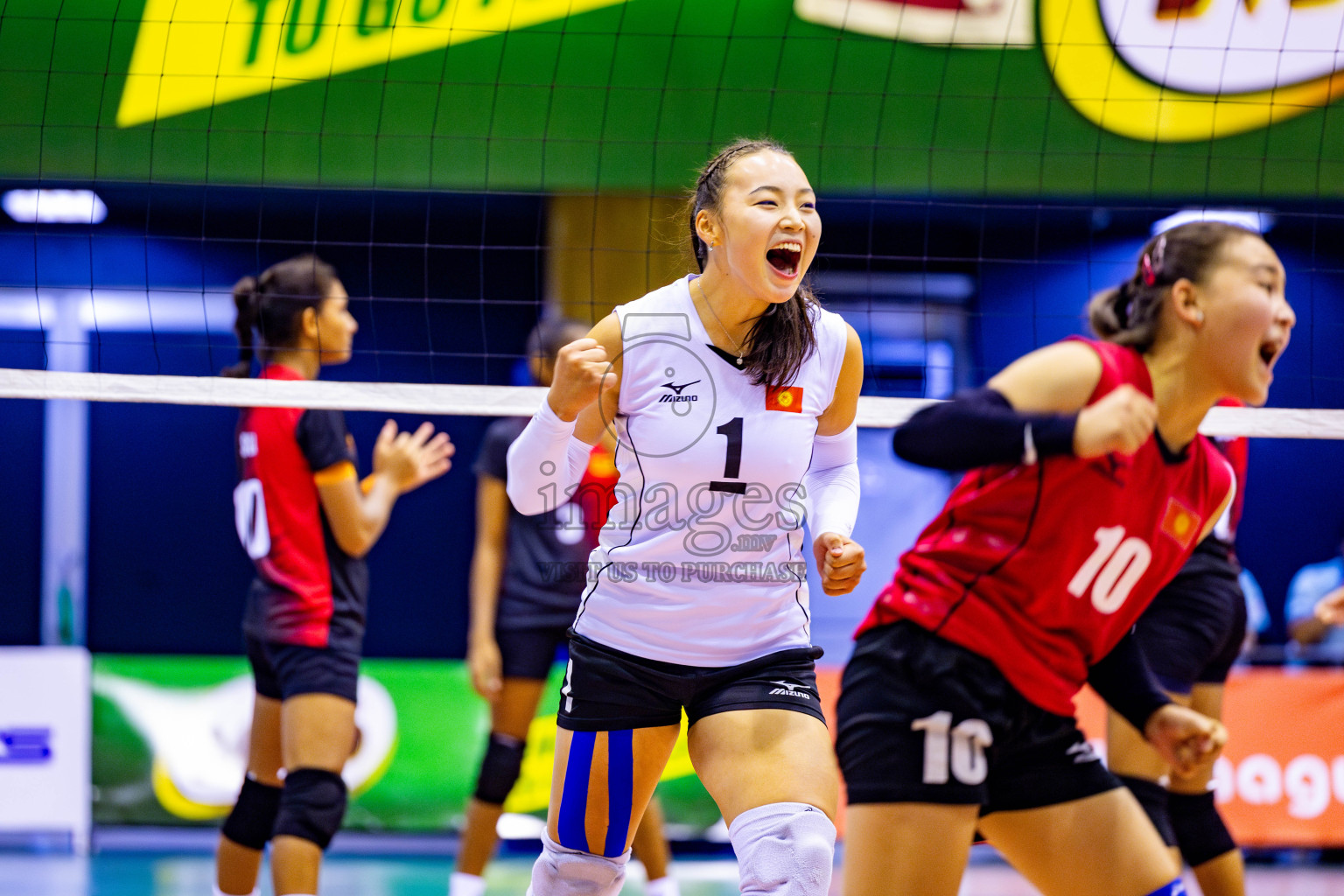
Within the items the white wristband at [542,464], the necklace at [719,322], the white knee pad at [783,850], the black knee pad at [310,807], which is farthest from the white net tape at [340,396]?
the white knee pad at [783,850]

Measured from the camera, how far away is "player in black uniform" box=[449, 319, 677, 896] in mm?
4523

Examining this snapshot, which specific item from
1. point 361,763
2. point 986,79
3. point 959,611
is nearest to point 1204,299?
point 959,611

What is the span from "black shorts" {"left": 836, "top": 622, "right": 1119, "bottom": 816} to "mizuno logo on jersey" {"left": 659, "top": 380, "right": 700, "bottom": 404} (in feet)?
2.13

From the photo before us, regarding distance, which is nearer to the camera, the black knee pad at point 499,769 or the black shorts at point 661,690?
the black shorts at point 661,690

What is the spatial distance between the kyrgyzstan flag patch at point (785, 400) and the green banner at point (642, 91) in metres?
3.94

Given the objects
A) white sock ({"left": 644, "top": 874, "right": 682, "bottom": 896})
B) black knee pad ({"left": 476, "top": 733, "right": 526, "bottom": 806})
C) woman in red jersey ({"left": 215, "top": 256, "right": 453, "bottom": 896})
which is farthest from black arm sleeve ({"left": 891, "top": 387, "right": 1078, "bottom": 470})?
white sock ({"left": 644, "top": 874, "right": 682, "bottom": 896})

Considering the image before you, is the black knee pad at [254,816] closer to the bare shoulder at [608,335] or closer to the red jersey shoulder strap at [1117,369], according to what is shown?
the bare shoulder at [608,335]

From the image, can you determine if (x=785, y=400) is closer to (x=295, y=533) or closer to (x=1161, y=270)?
(x=1161, y=270)

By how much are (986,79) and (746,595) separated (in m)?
4.79

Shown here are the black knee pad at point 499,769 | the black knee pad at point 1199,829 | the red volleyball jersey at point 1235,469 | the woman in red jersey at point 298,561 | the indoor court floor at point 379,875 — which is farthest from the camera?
the indoor court floor at point 379,875

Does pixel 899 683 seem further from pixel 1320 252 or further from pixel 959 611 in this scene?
pixel 1320 252

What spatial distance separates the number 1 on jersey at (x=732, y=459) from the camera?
8.55 feet

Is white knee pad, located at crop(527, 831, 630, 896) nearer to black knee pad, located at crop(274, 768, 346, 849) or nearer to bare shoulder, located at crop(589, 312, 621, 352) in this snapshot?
bare shoulder, located at crop(589, 312, 621, 352)

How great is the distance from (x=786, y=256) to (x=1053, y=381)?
0.61 metres
